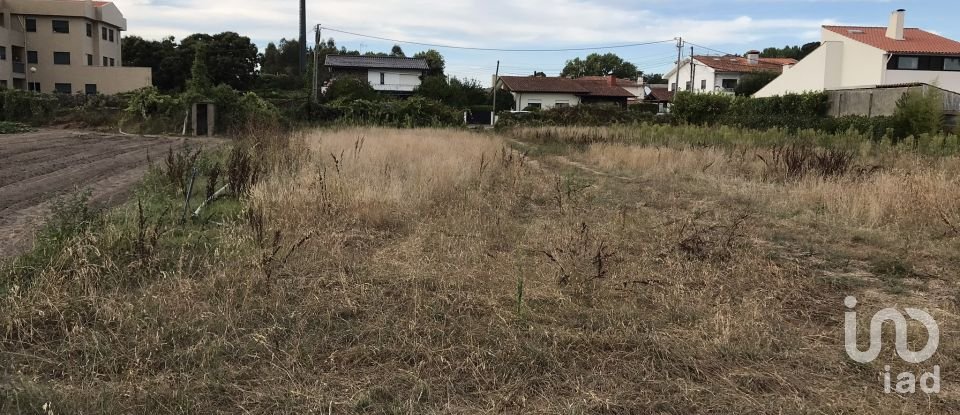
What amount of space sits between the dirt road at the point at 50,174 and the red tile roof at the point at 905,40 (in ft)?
136

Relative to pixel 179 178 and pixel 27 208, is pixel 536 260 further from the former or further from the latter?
pixel 27 208

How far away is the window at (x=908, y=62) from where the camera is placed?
39.1 m

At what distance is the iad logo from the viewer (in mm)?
2982

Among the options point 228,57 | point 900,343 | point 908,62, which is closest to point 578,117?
point 908,62

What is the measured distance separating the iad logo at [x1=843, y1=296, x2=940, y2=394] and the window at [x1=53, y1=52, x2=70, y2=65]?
56.1 meters

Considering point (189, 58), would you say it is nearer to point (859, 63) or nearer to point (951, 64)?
point (859, 63)

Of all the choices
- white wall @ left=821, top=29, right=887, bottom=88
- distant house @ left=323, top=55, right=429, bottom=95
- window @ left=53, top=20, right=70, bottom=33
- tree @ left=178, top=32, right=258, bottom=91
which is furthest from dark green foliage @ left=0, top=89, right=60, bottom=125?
white wall @ left=821, top=29, right=887, bottom=88

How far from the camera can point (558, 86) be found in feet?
193

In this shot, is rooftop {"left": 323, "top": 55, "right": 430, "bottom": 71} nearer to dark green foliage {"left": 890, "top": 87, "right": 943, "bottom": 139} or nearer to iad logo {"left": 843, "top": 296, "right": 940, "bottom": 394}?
dark green foliage {"left": 890, "top": 87, "right": 943, "bottom": 139}

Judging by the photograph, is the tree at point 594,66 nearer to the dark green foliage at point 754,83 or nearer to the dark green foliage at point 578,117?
the dark green foliage at point 754,83

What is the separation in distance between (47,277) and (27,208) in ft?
14.6

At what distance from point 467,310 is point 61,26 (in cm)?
5530

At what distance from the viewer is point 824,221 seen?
23.6ft

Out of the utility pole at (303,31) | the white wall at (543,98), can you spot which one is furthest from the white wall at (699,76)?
the utility pole at (303,31)
